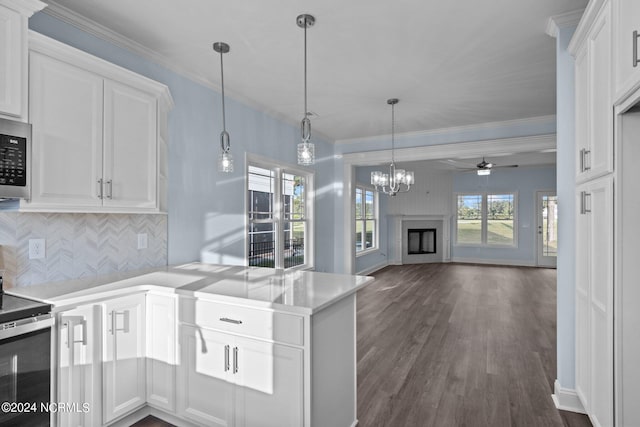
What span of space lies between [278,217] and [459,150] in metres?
2.87

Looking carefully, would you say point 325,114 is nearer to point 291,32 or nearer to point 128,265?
point 291,32

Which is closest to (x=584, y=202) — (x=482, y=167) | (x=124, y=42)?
(x=124, y=42)

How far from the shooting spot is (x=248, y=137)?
13.3 ft

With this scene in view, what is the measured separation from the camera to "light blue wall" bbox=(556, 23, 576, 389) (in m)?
2.41

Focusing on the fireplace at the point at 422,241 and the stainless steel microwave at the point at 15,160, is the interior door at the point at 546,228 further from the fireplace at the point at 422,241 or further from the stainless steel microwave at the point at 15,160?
the stainless steel microwave at the point at 15,160

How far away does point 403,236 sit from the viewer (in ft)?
31.7

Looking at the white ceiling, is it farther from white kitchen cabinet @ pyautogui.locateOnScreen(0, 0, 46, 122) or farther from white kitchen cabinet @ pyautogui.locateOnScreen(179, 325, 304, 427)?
white kitchen cabinet @ pyautogui.locateOnScreen(179, 325, 304, 427)

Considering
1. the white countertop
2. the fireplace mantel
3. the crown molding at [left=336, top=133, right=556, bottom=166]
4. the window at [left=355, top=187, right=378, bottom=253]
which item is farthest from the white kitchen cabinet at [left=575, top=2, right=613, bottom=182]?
the fireplace mantel

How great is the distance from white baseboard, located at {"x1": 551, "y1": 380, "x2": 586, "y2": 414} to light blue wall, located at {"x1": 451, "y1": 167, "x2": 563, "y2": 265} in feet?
25.1

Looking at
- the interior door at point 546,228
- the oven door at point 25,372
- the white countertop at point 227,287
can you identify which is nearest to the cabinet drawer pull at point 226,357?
the white countertop at point 227,287

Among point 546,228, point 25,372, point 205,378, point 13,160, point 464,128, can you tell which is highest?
point 464,128

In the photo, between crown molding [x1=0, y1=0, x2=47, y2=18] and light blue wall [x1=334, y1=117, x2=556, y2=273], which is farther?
light blue wall [x1=334, y1=117, x2=556, y2=273]

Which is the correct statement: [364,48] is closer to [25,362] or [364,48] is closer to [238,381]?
[238,381]

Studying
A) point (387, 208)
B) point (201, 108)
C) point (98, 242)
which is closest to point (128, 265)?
point (98, 242)
